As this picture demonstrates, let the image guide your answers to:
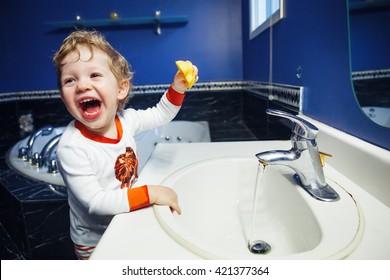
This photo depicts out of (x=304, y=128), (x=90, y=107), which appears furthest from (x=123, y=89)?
(x=304, y=128)

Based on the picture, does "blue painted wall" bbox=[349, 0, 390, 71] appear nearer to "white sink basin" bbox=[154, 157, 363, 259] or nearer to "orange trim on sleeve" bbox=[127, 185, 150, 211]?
"white sink basin" bbox=[154, 157, 363, 259]

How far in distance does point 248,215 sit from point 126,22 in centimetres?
189

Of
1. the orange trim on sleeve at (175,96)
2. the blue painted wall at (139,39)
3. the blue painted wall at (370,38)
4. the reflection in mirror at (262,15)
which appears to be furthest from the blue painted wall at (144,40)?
the blue painted wall at (370,38)

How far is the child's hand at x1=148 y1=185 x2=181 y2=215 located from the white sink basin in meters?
0.02

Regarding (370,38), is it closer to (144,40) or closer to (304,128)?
(304,128)

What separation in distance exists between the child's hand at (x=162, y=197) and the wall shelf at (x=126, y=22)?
1796mm

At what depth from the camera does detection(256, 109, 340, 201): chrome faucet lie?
46 centimetres

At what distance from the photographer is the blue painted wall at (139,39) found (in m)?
2.03

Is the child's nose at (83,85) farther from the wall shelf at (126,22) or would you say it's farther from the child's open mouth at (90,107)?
the wall shelf at (126,22)

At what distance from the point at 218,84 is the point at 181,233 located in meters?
1.88

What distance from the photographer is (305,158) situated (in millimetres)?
482

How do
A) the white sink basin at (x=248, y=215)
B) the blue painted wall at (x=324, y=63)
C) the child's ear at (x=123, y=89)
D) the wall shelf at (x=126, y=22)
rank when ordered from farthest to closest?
the wall shelf at (x=126, y=22) → the child's ear at (x=123, y=89) → the blue painted wall at (x=324, y=63) → the white sink basin at (x=248, y=215)

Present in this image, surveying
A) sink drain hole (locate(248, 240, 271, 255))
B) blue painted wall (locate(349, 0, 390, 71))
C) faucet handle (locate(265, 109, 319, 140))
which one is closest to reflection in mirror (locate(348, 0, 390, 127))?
blue painted wall (locate(349, 0, 390, 71))
